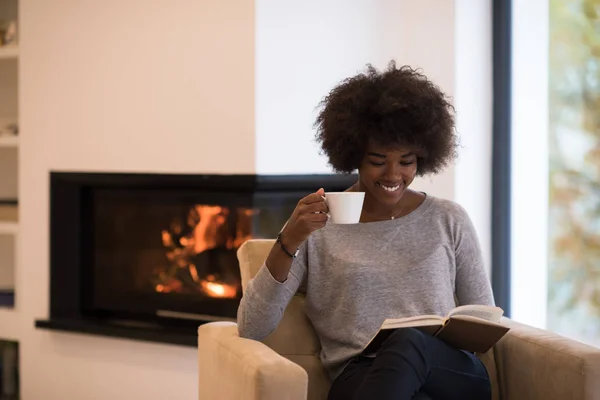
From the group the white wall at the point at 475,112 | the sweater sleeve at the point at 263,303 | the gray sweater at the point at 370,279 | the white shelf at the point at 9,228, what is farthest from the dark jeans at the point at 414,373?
the white shelf at the point at 9,228

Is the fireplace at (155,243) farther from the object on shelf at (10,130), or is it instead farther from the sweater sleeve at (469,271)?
the sweater sleeve at (469,271)

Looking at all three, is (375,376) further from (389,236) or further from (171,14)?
(171,14)

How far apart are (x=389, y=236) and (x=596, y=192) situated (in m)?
1.44

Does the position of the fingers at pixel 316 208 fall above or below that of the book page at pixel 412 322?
above

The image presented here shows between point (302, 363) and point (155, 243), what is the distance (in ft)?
4.93

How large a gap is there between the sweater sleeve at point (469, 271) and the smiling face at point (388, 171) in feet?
0.62

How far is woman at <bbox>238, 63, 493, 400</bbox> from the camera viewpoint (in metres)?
2.11

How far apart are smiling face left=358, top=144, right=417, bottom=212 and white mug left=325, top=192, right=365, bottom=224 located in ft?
0.91

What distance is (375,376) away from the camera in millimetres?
1837

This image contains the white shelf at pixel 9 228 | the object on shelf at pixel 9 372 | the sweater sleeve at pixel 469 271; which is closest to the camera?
the sweater sleeve at pixel 469 271

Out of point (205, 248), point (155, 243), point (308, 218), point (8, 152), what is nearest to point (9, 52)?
point (8, 152)

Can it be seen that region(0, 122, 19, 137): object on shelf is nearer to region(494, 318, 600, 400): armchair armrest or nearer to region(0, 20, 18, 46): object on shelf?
region(0, 20, 18, 46): object on shelf

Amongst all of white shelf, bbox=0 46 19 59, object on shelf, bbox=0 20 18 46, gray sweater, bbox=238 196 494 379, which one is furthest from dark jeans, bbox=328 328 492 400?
object on shelf, bbox=0 20 18 46

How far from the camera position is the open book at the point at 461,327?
1.95m
